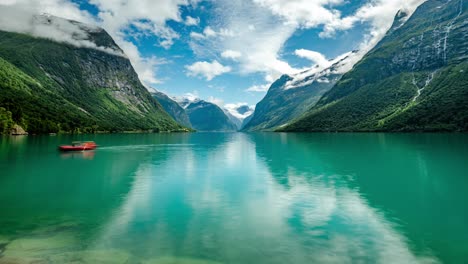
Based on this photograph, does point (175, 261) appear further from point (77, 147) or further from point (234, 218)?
point (77, 147)

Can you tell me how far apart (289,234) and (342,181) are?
28.5 meters

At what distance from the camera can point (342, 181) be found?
50.7 meters

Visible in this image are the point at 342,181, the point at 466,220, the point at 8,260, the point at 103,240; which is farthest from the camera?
the point at 342,181

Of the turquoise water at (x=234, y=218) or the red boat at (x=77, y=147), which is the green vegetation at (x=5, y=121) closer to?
the red boat at (x=77, y=147)

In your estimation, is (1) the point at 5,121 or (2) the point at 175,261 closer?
(2) the point at 175,261

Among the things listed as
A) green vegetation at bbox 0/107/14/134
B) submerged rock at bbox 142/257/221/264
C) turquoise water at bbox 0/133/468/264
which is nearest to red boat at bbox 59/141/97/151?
turquoise water at bbox 0/133/468/264

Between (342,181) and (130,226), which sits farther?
(342,181)

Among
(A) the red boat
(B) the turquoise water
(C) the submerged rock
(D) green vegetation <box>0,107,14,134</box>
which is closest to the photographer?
(C) the submerged rock

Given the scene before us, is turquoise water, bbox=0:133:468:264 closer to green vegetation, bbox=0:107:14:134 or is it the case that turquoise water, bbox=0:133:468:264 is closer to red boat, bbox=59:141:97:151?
red boat, bbox=59:141:97:151

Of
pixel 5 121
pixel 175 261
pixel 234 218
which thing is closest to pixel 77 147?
pixel 234 218

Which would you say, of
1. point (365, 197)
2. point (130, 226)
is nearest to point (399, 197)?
point (365, 197)

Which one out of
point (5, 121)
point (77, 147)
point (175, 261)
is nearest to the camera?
A: point (175, 261)

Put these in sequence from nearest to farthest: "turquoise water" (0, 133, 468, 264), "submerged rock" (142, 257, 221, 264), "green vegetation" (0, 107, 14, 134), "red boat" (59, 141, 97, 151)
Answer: "submerged rock" (142, 257, 221, 264)
"turquoise water" (0, 133, 468, 264)
"red boat" (59, 141, 97, 151)
"green vegetation" (0, 107, 14, 134)

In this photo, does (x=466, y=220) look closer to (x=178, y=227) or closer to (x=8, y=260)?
(x=178, y=227)
